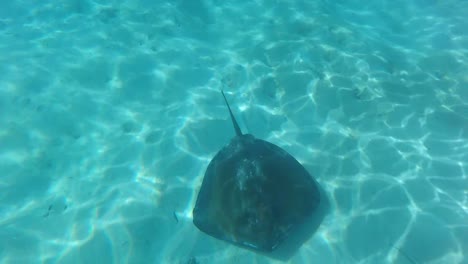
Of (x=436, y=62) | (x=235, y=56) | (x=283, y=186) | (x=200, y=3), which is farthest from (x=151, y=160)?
(x=436, y=62)

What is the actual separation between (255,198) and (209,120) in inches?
130

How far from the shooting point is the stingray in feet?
16.4

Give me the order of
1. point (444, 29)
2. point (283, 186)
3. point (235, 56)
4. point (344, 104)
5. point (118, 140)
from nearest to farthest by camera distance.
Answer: point (283, 186), point (118, 140), point (344, 104), point (235, 56), point (444, 29)

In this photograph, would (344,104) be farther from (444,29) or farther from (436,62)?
(444,29)

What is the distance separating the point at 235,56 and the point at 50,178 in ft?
19.5

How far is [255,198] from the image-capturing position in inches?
203

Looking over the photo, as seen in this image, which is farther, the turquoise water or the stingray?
the turquoise water

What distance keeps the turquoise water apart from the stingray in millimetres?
815

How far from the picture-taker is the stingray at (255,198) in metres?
4.99

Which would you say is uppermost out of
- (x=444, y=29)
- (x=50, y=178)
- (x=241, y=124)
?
(x=444, y=29)

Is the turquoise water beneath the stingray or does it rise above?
beneath

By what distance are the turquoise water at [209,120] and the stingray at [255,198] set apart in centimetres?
82

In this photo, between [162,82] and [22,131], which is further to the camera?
[162,82]

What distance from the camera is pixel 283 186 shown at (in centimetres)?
544
